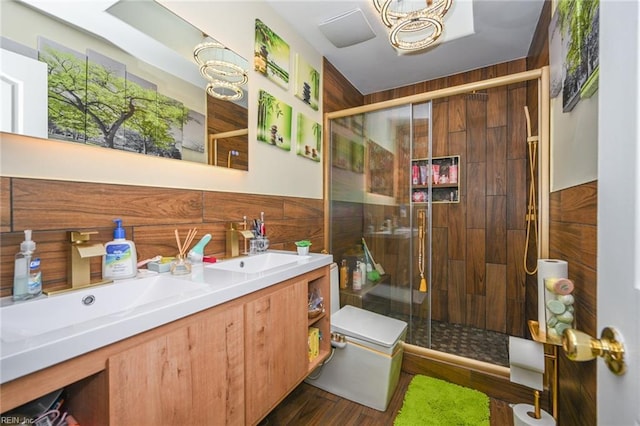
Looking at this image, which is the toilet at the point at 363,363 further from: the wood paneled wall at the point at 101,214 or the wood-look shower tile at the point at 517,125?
the wood-look shower tile at the point at 517,125

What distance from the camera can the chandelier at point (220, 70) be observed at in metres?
1.40

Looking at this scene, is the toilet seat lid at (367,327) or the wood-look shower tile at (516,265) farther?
the wood-look shower tile at (516,265)

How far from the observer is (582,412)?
1107 millimetres

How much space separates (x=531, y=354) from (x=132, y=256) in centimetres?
189

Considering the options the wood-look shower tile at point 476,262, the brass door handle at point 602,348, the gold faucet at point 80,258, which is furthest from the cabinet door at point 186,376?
the wood-look shower tile at point 476,262

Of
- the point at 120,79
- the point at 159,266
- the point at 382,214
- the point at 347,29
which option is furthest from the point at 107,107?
the point at 382,214

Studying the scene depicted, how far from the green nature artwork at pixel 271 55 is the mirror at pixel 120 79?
0.27 metres

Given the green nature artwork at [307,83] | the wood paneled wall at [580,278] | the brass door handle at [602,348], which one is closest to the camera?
the brass door handle at [602,348]

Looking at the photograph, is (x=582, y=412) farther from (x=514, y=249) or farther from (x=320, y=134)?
(x=320, y=134)

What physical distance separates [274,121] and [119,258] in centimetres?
125

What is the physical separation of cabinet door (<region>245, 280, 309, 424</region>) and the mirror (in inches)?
31.1

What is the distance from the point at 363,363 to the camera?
5.55 feet

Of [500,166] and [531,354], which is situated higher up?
[500,166]

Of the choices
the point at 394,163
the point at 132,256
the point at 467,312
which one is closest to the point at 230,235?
the point at 132,256
